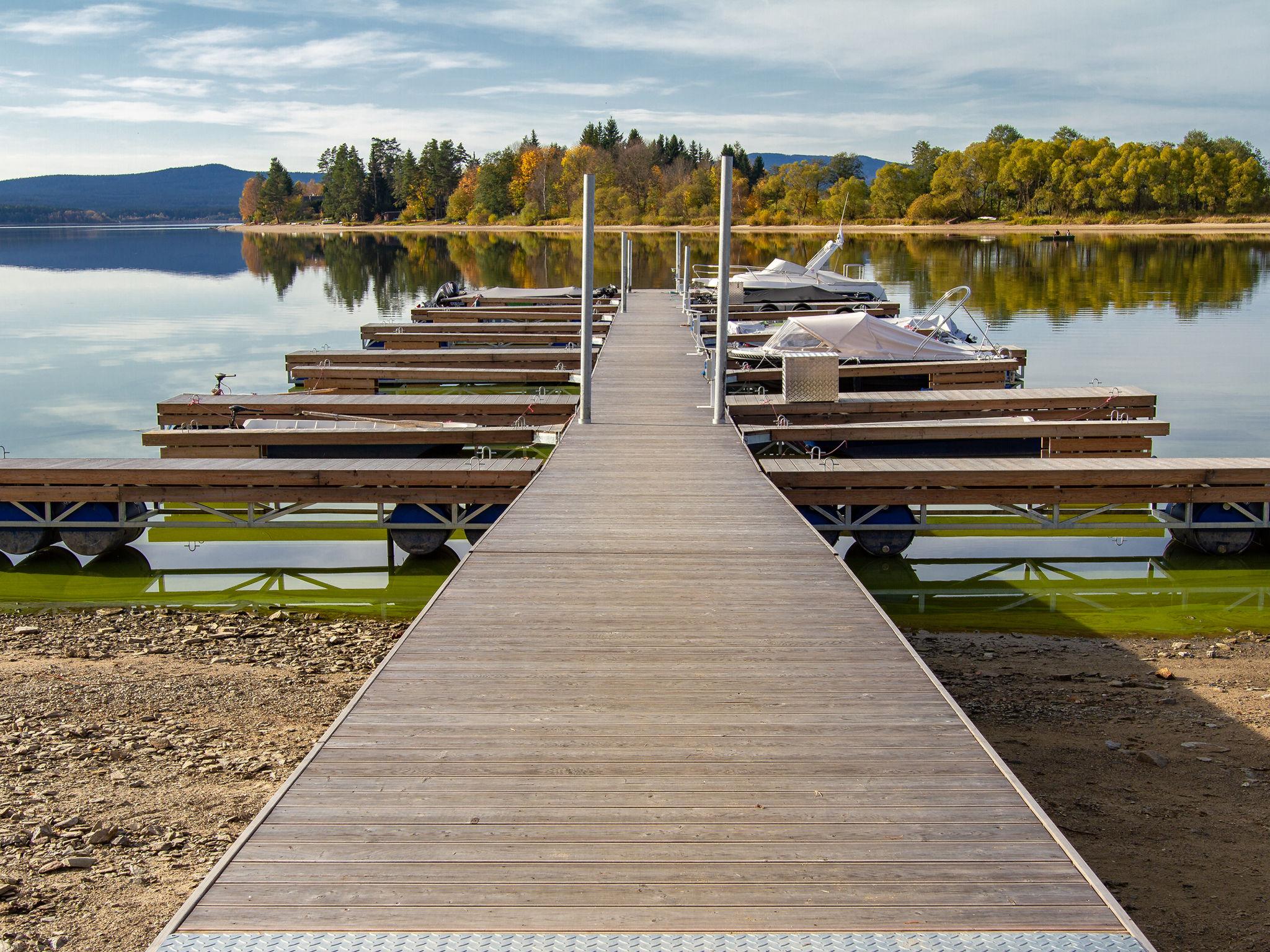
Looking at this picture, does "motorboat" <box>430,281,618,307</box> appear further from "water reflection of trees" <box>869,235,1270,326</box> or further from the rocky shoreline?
the rocky shoreline

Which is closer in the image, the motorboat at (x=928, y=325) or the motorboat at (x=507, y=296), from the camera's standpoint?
the motorboat at (x=928, y=325)

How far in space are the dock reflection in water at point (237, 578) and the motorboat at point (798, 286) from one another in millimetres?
17334

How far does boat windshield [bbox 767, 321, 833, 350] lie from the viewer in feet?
54.1

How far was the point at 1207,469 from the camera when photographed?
373 inches

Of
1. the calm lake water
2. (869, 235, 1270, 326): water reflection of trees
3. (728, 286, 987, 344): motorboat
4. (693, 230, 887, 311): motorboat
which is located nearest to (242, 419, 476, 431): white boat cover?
the calm lake water

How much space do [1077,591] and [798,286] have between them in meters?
18.4

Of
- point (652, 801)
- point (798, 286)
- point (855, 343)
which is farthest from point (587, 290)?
point (798, 286)

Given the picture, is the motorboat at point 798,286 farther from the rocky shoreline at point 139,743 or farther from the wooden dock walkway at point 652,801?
the wooden dock walkway at point 652,801

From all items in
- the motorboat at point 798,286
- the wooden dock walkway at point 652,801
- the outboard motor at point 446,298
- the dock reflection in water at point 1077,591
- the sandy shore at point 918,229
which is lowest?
the dock reflection in water at point 1077,591

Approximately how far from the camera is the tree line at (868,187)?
92.0m

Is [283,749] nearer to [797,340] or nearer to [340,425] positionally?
[340,425]

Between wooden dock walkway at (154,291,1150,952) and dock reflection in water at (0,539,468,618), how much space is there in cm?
335

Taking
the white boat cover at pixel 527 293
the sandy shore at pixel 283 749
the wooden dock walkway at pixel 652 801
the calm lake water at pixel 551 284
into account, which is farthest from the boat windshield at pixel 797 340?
the white boat cover at pixel 527 293

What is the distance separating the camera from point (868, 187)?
344 feet
